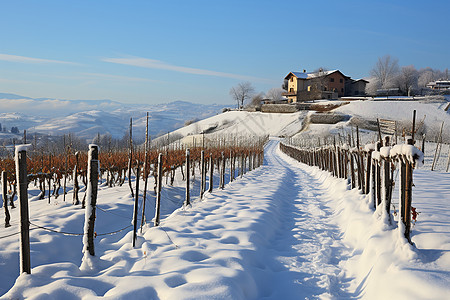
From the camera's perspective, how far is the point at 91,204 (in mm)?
4504

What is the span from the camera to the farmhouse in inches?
2601

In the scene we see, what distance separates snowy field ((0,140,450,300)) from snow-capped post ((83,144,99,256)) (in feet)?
0.90

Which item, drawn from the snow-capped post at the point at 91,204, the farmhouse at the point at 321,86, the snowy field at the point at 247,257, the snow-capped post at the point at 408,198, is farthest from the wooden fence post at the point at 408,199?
the farmhouse at the point at 321,86

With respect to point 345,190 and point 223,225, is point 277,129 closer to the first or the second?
point 345,190

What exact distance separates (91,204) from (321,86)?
66579 mm

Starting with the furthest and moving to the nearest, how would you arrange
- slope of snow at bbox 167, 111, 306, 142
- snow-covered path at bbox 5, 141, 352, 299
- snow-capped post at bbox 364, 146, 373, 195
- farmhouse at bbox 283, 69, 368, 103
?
farmhouse at bbox 283, 69, 368, 103
slope of snow at bbox 167, 111, 306, 142
snow-capped post at bbox 364, 146, 373, 195
snow-covered path at bbox 5, 141, 352, 299

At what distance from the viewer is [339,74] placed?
222 ft

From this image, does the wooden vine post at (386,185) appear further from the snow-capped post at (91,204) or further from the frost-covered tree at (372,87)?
the frost-covered tree at (372,87)

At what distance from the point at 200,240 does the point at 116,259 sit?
1.32 m

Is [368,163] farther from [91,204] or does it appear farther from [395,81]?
[395,81]

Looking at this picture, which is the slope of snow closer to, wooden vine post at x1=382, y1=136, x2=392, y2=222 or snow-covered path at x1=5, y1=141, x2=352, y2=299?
snow-covered path at x1=5, y1=141, x2=352, y2=299

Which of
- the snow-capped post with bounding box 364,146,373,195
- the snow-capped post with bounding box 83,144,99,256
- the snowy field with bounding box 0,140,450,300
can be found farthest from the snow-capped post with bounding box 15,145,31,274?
the snow-capped post with bounding box 364,146,373,195

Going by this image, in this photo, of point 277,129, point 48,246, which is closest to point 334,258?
point 48,246

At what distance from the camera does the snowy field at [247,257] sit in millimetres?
3461
